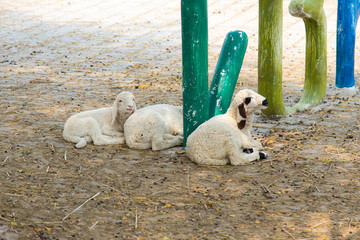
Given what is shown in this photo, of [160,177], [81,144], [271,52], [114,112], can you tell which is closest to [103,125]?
[114,112]

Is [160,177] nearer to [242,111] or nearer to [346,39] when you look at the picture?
[242,111]

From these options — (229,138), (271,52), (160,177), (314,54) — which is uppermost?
(271,52)

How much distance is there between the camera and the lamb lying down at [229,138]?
561cm

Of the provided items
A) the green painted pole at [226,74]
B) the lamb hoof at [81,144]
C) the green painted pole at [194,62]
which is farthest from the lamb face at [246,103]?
the lamb hoof at [81,144]

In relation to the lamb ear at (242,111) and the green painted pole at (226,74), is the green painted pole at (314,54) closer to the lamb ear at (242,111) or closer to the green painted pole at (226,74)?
the green painted pole at (226,74)

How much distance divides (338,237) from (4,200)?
290 cm

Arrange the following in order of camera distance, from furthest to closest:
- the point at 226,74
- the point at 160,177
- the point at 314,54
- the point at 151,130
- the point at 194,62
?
1. the point at 314,54
2. the point at 226,74
3. the point at 151,130
4. the point at 194,62
5. the point at 160,177

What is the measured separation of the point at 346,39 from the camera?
341 inches

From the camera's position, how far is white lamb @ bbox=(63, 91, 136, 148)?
624 centimetres

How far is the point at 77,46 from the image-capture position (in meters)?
12.2

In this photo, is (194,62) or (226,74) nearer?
(194,62)

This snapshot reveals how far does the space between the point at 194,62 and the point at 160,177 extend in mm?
1349

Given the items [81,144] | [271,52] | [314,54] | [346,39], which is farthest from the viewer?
[346,39]

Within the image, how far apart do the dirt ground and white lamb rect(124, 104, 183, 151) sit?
103 millimetres
